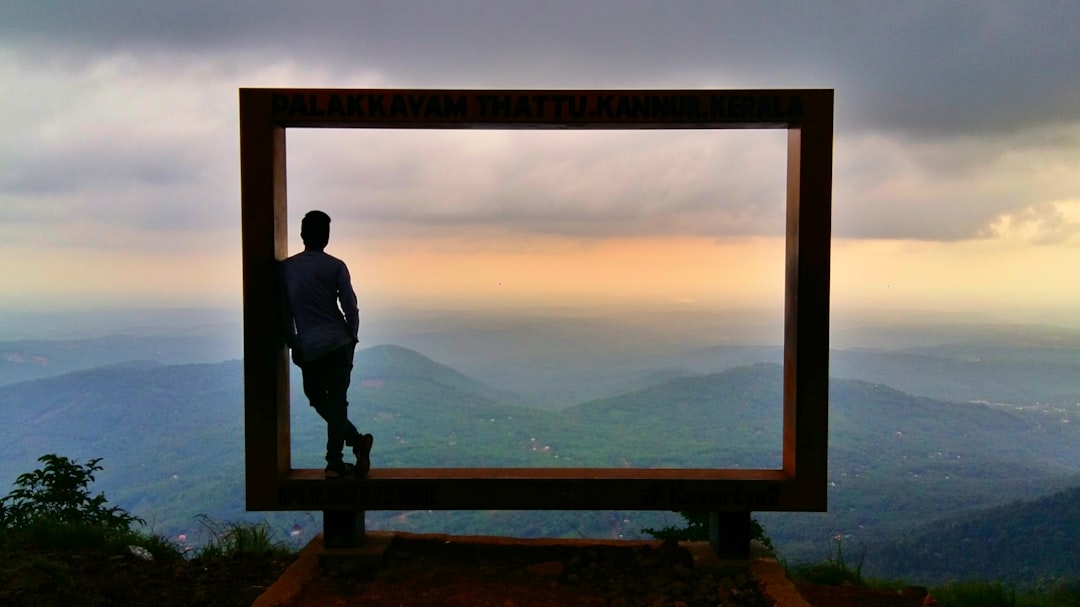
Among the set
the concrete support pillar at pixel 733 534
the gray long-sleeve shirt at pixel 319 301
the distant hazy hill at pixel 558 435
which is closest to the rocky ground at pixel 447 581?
the concrete support pillar at pixel 733 534

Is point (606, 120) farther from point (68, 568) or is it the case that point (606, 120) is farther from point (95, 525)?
point (95, 525)

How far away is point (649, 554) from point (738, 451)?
23774 millimetres

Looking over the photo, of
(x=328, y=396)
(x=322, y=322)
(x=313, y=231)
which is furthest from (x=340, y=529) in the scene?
(x=313, y=231)

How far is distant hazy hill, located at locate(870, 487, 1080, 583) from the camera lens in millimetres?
11922

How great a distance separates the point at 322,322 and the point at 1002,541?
14.4 metres

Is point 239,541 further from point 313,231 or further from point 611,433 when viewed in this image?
point 611,433

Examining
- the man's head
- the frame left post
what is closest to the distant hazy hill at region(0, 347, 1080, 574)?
the frame left post

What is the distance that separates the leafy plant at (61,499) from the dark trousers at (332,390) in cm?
287

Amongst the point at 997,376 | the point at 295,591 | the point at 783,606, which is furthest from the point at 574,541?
the point at 997,376

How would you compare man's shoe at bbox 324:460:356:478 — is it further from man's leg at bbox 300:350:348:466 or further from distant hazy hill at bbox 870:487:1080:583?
distant hazy hill at bbox 870:487:1080:583

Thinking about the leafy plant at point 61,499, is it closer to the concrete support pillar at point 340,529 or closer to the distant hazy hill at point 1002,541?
the concrete support pillar at point 340,529

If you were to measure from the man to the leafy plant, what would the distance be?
9.71ft

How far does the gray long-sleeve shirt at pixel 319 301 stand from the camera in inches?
190

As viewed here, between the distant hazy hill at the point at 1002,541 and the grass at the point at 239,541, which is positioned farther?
the distant hazy hill at the point at 1002,541
